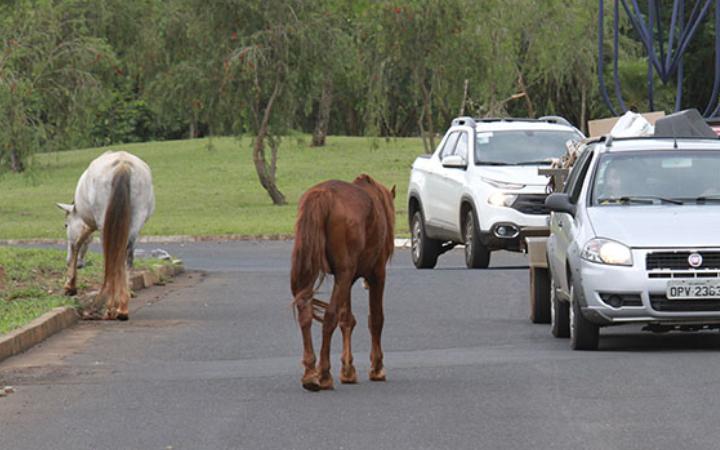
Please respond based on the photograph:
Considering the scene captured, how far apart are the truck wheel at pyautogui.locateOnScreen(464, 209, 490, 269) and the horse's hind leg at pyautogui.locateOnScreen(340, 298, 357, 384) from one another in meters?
11.7

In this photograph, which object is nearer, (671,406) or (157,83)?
(671,406)

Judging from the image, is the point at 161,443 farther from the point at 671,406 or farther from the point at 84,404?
the point at 671,406

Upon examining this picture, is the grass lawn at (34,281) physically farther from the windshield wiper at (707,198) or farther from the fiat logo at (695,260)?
the windshield wiper at (707,198)

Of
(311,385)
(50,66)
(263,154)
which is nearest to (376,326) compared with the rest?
(311,385)

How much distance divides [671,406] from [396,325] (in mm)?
6556

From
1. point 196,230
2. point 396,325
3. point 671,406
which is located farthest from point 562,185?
point 196,230

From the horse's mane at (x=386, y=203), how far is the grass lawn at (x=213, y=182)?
24923 mm

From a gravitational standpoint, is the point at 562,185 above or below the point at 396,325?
above

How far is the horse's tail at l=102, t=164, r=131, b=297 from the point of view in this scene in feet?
57.8

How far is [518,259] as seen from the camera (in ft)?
92.6

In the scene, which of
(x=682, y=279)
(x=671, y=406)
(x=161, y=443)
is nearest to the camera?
(x=161, y=443)

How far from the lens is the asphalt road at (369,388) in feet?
31.8

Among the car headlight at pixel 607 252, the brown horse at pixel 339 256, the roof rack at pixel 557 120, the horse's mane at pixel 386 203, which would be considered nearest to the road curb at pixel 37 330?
the brown horse at pixel 339 256

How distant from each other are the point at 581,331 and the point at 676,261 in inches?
38.9
